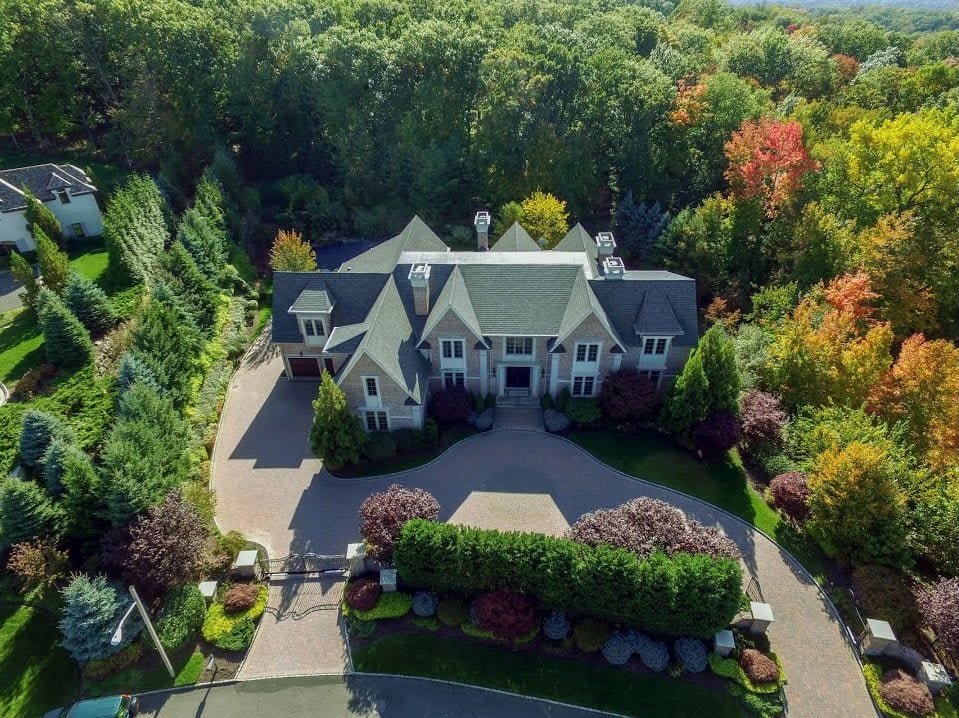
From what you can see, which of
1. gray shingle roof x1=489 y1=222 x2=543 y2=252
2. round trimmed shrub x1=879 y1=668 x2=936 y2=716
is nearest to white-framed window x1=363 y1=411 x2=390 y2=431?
gray shingle roof x1=489 y1=222 x2=543 y2=252

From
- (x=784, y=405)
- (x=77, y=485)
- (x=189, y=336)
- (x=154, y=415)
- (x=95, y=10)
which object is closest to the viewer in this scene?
(x=77, y=485)

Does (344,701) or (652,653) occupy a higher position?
(652,653)

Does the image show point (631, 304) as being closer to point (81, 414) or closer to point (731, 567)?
point (731, 567)

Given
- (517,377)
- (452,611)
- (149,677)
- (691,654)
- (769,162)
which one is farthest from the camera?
(769,162)

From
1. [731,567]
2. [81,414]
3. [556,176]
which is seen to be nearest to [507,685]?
[731,567]

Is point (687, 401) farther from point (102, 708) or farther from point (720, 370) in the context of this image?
point (102, 708)

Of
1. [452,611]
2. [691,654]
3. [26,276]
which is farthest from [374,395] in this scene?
[26,276]

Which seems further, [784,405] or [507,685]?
[784,405]
